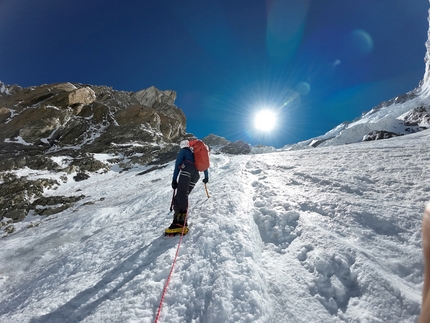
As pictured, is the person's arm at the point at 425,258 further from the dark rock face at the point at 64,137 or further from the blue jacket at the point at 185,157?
the dark rock face at the point at 64,137

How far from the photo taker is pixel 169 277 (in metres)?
3.58

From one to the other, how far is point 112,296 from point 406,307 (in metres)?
4.40

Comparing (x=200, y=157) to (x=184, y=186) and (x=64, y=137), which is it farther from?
(x=64, y=137)

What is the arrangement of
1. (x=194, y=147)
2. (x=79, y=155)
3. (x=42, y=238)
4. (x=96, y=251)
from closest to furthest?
(x=96, y=251) → (x=194, y=147) → (x=42, y=238) → (x=79, y=155)

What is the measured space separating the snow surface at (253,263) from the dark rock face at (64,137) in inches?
604

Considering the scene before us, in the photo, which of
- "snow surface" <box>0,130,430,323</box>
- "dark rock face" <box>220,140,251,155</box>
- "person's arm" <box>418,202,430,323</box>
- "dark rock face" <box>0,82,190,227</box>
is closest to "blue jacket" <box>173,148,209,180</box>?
"snow surface" <box>0,130,430,323</box>

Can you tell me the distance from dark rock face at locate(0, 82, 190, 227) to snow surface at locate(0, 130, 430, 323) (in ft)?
50.3

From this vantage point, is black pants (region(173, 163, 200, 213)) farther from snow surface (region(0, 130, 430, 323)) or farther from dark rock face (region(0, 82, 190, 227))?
dark rock face (region(0, 82, 190, 227))

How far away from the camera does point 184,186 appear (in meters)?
5.92

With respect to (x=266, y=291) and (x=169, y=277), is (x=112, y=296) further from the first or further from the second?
(x=266, y=291)

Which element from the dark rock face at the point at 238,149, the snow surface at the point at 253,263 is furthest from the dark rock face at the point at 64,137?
the dark rock face at the point at 238,149

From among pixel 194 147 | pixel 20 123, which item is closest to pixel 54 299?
pixel 194 147

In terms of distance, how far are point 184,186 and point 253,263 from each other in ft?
9.70

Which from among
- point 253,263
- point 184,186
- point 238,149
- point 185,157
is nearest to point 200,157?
point 185,157
